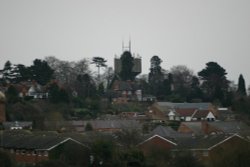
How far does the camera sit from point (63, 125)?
63.1 m

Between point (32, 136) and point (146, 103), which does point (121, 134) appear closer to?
point (32, 136)

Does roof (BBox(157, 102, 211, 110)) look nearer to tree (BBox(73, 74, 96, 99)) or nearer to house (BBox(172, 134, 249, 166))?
tree (BBox(73, 74, 96, 99))

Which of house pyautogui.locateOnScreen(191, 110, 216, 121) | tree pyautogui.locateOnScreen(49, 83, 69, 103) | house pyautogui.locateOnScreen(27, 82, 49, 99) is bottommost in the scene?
house pyautogui.locateOnScreen(191, 110, 216, 121)

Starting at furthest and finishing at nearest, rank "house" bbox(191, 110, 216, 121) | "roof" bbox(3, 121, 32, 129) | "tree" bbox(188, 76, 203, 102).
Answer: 1. "tree" bbox(188, 76, 203, 102)
2. "house" bbox(191, 110, 216, 121)
3. "roof" bbox(3, 121, 32, 129)

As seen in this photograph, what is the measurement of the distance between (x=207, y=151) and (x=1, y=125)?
865 inches

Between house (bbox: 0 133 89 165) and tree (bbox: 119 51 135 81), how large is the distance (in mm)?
39386

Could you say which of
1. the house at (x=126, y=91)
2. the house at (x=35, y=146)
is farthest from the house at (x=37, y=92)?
the house at (x=35, y=146)

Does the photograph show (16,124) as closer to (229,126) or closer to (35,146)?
(35,146)

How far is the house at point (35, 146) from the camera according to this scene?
46.4 m

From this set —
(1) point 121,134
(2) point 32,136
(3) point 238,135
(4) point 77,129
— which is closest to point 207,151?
(3) point 238,135

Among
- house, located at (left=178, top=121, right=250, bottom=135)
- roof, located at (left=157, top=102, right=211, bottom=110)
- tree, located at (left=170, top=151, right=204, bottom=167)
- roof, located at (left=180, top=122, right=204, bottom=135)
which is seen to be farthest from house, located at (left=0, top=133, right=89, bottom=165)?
roof, located at (left=157, top=102, right=211, bottom=110)

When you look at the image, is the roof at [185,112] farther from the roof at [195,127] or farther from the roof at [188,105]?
the roof at [195,127]

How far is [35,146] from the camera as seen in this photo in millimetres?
48438

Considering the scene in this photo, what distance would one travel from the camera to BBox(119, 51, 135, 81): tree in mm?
92000
